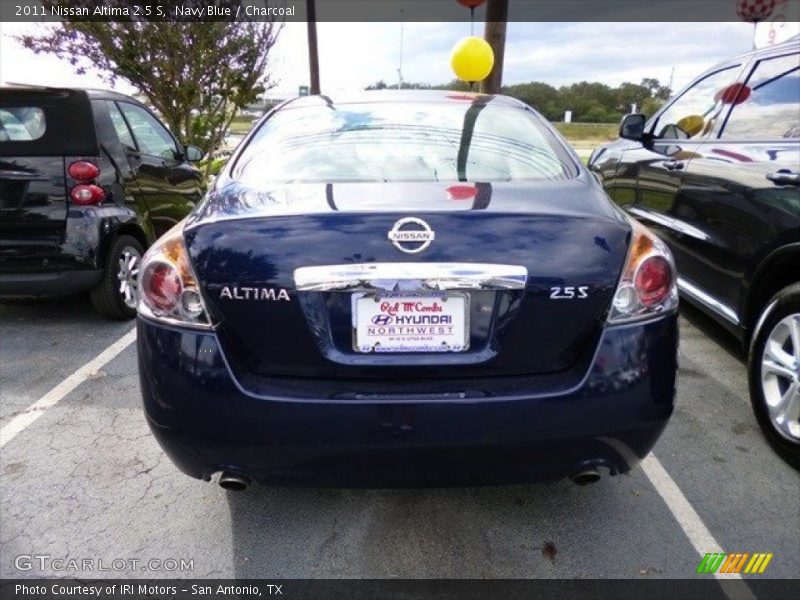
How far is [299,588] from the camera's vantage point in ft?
6.71

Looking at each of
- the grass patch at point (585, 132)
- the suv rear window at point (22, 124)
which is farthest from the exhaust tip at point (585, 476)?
the grass patch at point (585, 132)

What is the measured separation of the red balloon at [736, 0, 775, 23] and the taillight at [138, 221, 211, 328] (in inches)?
408

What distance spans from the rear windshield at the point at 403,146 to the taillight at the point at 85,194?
189 cm

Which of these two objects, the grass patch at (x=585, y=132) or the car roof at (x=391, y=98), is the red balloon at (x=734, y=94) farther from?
the grass patch at (x=585, y=132)

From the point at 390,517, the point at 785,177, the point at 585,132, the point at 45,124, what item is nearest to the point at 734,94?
the point at 785,177

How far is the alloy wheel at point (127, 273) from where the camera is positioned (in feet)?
14.6

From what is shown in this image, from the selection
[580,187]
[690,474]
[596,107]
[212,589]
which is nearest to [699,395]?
[690,474]

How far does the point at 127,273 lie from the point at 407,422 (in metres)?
3.45

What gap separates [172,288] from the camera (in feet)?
6.00

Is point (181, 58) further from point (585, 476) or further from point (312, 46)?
point (585, 476)

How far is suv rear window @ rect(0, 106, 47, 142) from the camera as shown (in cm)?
404

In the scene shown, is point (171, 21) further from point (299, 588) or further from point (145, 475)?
point (299, 588)

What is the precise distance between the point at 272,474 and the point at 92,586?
2.53ft

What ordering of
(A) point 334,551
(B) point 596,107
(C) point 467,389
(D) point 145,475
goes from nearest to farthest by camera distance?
(C) point 467,389 → (A) point 334,551 → (D) point 145,475 → (B) point 596,107
